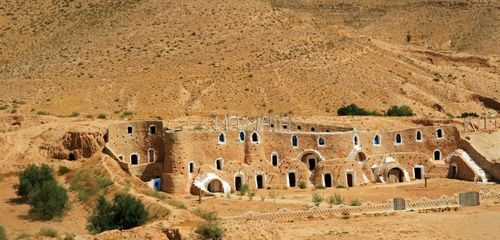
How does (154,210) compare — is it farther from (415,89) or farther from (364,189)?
(415,89)

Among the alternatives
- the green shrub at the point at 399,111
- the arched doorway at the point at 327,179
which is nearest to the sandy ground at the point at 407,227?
the arched doorway at the point at 327,179

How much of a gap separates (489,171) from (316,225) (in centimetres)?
1698

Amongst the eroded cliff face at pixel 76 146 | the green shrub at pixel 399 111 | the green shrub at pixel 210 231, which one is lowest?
the green shrub at pixel 210 231

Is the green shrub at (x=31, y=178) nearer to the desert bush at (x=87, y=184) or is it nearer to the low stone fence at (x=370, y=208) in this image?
the desert bush at (x=87, y=184)

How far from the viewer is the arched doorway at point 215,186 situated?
50000 millimetres

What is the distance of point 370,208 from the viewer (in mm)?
43375

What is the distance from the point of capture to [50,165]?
49969 millimetres

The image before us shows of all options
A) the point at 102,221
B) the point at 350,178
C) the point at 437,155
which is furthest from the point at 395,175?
the point at 102,221

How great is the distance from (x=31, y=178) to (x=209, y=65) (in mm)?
32116

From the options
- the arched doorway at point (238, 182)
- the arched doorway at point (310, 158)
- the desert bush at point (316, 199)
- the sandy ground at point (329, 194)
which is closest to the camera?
the sandy ground at point (329, 194)

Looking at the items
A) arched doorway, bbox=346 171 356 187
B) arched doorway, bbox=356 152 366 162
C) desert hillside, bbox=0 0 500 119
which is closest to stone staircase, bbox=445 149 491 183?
arched doorway, bbox=356 152 366 162

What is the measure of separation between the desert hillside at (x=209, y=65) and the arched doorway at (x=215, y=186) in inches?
583

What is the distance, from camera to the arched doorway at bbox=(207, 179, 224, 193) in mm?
50000

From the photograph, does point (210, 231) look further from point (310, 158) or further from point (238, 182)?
point (310, 158)
